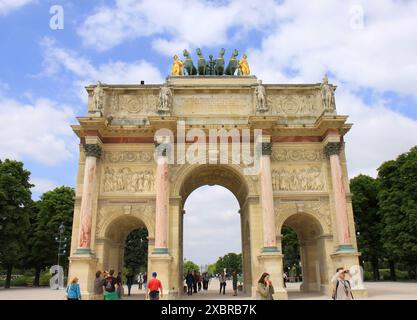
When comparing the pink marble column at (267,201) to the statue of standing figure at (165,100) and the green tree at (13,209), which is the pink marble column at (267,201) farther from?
the green tree at (13,209)

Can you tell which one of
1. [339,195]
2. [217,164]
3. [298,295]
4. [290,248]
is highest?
[217,164]

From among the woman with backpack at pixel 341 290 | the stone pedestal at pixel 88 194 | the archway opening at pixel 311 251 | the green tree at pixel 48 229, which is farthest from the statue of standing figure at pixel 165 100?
the green tree at pixel 48 229

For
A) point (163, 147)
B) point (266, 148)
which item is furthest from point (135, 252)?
point (266, 148)

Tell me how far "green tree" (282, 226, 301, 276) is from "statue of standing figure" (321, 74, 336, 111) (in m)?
29.4

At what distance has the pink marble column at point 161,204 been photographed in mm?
22281

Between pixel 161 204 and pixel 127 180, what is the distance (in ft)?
11.3

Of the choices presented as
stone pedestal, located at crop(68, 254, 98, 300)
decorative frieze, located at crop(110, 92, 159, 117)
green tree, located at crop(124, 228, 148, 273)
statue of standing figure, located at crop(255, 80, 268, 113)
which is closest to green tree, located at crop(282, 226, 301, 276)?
green tree, located at crop(124, 228, 148, 273)

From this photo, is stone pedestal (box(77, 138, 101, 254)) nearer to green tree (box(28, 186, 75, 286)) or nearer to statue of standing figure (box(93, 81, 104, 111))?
statue of standing figure (box(93, 81, 104, 111))

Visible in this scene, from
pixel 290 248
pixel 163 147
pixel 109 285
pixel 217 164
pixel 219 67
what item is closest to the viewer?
pixel 109 285

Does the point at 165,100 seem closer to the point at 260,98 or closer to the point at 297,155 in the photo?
the point at 260,98

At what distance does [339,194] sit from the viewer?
2344 centimetres

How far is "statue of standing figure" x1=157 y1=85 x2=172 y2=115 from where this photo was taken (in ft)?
81.3
